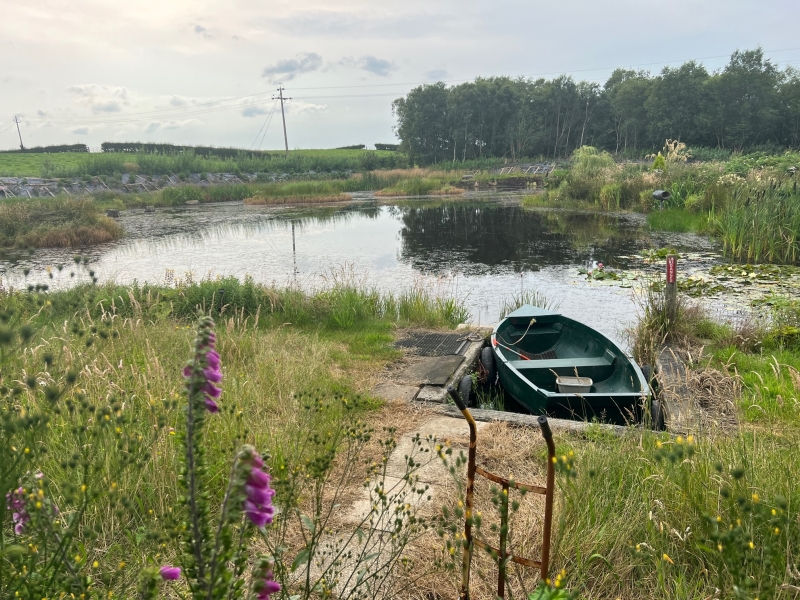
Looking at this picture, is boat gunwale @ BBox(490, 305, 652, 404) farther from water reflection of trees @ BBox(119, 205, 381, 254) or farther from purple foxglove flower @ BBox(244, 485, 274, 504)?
water reflection of trees @ BBox(119, 205, 381, 254)

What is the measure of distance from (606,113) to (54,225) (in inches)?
2015

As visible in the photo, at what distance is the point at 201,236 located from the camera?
58.5 ft

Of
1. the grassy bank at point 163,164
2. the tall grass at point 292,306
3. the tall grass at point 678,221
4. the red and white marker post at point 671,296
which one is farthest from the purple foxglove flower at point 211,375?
the grassy bank at point 163,164

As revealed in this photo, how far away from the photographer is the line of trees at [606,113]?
4716cm

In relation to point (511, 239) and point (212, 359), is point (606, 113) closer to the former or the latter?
point (511, 239)

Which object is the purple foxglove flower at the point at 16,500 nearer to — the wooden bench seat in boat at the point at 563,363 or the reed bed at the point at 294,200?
the wooden bench seat in boat at the point at 563,363

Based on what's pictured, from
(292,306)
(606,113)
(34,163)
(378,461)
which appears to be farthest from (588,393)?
(606,113)

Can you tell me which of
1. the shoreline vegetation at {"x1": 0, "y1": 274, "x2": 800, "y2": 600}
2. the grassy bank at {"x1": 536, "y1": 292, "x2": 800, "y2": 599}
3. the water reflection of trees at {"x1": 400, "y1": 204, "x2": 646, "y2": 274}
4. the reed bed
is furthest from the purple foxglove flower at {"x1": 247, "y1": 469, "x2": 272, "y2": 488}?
the reed bed

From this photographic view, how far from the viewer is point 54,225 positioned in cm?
1684

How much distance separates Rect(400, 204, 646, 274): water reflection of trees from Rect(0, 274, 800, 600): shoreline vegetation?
7122mm

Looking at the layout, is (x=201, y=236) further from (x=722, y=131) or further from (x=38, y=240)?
(x=722, y=131)

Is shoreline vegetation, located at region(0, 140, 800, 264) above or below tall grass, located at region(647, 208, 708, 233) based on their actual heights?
above

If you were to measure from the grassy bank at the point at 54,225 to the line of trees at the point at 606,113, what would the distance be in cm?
3824

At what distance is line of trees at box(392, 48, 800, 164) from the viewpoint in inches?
1857
